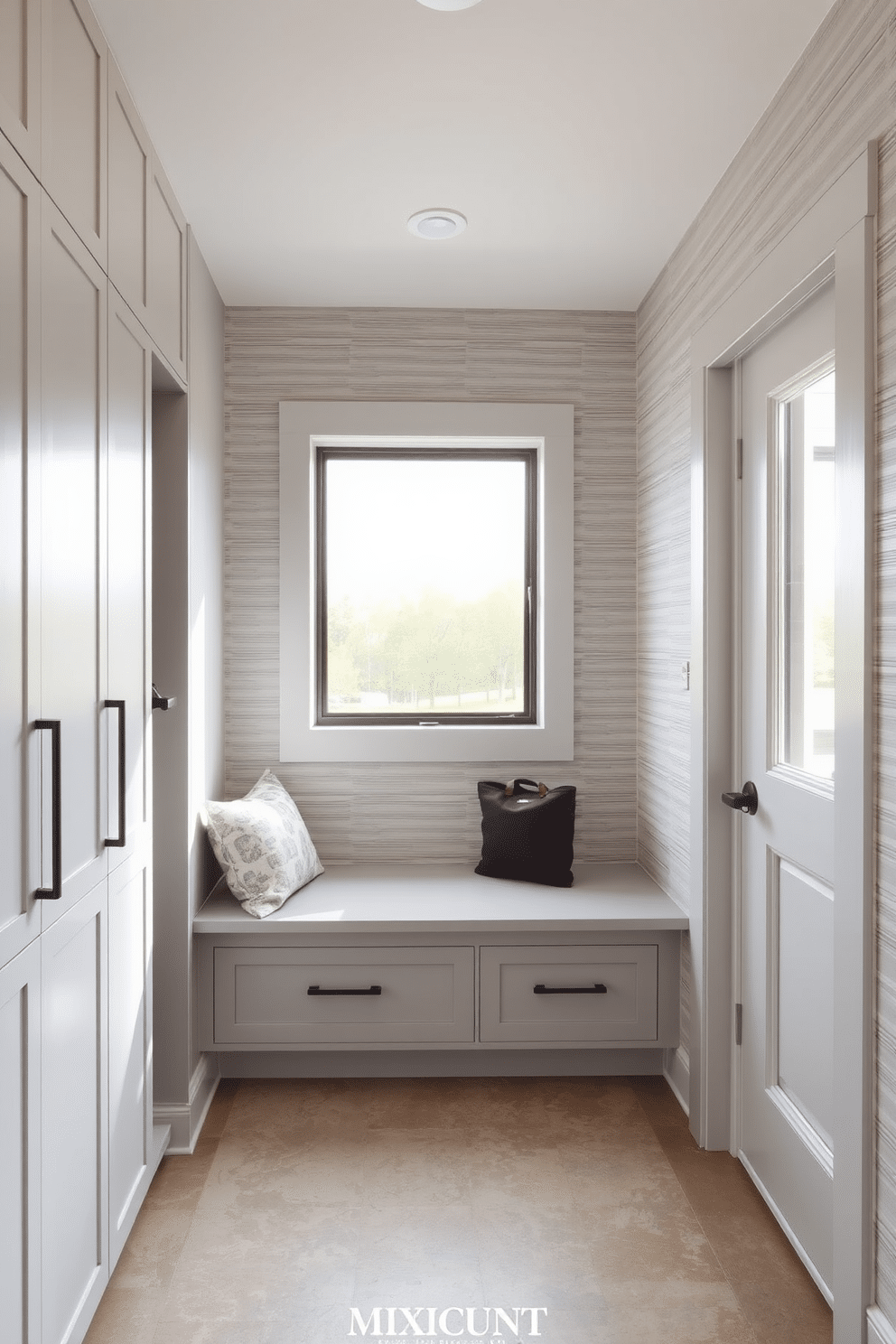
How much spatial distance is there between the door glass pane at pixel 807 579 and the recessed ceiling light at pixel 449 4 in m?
0.97

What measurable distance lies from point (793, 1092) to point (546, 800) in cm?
115

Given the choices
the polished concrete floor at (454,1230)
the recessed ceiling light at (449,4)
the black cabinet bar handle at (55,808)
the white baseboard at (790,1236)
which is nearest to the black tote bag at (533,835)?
the polished concrete floor at (454,1230)

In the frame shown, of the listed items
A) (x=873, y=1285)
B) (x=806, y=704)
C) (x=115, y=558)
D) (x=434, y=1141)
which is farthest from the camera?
(x=434, y=1141)

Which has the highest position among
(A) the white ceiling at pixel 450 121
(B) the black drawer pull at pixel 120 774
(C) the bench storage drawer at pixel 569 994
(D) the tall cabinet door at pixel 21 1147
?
(A) the white ceiling at pixel 450 121

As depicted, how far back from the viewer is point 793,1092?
79.9 inches

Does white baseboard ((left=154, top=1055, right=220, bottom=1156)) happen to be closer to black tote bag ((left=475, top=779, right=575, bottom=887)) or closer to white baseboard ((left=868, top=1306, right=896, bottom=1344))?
black tote bag ((left=475, top=779, right=575, bottom=887))

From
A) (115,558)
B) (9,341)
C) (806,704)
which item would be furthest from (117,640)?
(806,704)

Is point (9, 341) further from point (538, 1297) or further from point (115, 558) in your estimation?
point (538, 1297)

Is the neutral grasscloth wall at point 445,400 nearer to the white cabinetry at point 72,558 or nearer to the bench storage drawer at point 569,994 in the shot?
the bench storage drawer at point 569,994

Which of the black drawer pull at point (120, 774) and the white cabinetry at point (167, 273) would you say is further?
the white cabinetry at point (167, 273)

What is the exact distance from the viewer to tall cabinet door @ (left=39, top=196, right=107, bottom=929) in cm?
144

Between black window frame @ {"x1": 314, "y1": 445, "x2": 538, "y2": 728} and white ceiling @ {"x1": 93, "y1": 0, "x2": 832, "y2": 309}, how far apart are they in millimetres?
600

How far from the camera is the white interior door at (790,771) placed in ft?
6.11

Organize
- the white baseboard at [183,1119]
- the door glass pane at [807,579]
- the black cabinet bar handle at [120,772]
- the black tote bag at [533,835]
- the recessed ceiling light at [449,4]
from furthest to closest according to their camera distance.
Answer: the black tote bag at [533,835] → the white baseboard at [183,1119] → the door glass pane at [807,579] → the black cabinet bar handle at [120,772] → the recessed ceiling light at [449,4]
